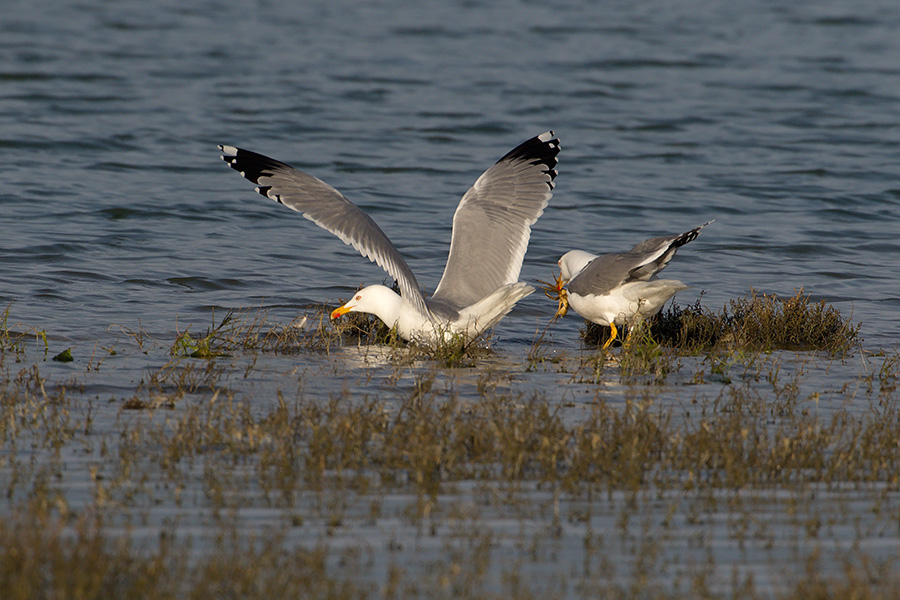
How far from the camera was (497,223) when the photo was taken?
9.40 metres

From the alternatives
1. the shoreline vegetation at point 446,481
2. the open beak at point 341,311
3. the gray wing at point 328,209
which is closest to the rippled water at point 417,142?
the shoreline vegetation at point 446,481

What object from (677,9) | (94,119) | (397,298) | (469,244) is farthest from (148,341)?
(677,9)

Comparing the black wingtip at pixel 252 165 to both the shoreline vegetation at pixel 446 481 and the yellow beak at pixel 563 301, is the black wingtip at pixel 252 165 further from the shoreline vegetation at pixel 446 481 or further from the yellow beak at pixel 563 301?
the yellow beak at pixel 563 301

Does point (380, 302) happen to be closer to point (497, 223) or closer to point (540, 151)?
point (497, 223)

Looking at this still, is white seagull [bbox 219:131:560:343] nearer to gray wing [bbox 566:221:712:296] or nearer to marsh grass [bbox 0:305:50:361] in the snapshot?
gray wing [bbox 566:221:712:296]

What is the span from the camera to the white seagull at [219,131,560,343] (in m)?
8.17

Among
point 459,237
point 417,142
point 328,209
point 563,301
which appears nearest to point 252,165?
point 328,209

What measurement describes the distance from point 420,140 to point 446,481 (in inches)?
633

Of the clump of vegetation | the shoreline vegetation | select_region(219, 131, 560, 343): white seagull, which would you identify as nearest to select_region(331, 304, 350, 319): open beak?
select_region(219, 131, 560, 343): white seagull

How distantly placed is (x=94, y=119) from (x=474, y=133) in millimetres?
7012

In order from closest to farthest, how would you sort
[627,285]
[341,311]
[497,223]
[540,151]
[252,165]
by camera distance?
[627,285], [341,311], [252,165], [497,223], [540,151]

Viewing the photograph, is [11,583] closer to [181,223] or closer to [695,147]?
[181,223]

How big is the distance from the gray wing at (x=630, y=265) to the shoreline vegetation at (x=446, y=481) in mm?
802

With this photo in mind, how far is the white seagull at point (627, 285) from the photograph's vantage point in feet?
26.7
